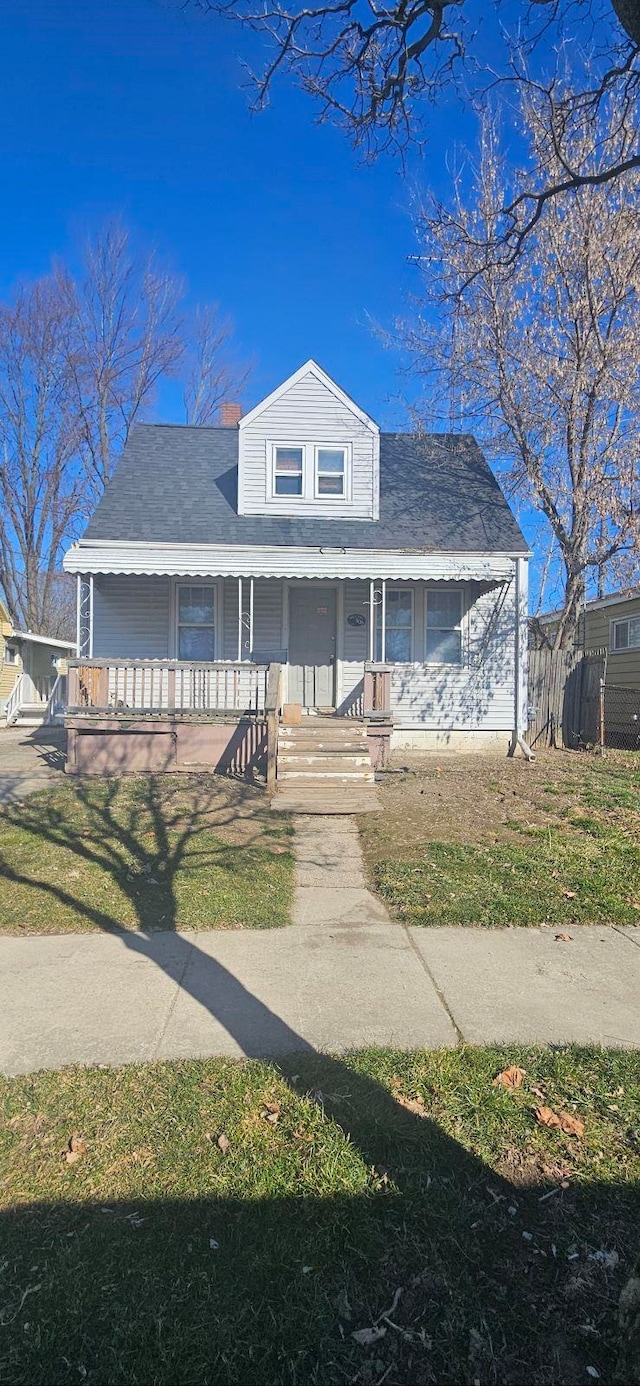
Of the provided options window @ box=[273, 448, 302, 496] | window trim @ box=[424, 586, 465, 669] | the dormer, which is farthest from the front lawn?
window @ box=[273, 448, 302, 496]

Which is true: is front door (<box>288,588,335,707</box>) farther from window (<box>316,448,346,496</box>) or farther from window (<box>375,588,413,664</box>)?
Result: window (<box>316,448,346,496</box>)

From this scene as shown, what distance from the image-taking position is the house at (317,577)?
12.3 m

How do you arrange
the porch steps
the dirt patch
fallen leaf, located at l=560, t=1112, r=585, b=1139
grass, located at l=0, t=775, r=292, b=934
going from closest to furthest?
1. fallen leaf, located at l=560, t=1112, r=585, b=1139
2. grass, located at l=0, t=775, r=292, b=934
3. the dirt patch
4. the porch steps

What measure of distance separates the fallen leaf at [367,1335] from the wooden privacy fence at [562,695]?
12.0m

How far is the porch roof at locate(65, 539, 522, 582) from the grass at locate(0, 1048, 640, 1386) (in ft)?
31.3

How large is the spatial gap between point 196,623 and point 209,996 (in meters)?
10.2

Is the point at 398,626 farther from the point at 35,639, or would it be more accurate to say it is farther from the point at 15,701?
the point at 35,639

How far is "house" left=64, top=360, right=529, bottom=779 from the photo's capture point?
1230 centimetres

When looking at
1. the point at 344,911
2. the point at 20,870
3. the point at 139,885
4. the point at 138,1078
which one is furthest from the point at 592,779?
the point at 138,1078

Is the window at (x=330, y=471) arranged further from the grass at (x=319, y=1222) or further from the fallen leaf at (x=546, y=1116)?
the fallen leaf at (x=546, y=1116)

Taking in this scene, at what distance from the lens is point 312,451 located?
45.5 feet

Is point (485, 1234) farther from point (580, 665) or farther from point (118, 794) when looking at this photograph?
point (580, 665)

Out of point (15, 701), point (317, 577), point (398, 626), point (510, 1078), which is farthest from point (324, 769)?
point (15, 701)

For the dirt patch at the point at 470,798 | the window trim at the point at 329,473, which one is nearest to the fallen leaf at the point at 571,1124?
the dirt patch at the point at 470,798
